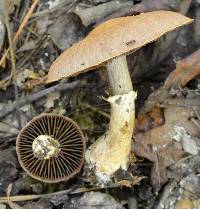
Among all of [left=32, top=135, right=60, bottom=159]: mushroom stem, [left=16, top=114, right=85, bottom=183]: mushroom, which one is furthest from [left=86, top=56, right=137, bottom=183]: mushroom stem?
[left=32, top=135, right=60, bottom=159]: mushroom stem

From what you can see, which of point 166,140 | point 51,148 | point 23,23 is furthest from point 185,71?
point 23,23

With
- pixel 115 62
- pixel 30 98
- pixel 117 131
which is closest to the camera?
pixel 115 62

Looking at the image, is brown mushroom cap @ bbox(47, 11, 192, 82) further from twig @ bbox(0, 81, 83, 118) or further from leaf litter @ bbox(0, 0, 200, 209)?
twig @ bbox(0, 81, 83, 118)

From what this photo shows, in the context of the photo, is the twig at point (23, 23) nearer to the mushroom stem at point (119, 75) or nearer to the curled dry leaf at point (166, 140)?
the mushroom stem at point (119, 75)

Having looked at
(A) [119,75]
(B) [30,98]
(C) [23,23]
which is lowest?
(B) [30,98]

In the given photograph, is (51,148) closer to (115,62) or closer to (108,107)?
(108,107)

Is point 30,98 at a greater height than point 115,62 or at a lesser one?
lesser
